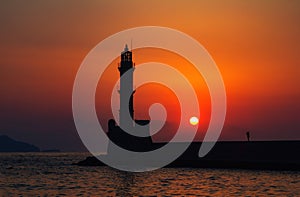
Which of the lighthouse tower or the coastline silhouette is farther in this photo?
the lighthouse tower

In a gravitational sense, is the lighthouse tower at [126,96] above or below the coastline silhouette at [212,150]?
above

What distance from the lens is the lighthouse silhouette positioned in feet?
280

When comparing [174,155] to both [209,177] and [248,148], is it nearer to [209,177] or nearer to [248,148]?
[248,148]

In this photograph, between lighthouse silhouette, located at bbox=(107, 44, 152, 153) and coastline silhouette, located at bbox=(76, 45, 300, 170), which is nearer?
coastline silhouette, located at bbox=(76, 45, 300, 170)

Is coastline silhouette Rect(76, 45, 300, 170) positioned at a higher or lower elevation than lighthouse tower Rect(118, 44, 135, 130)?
lower

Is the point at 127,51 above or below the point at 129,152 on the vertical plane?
above

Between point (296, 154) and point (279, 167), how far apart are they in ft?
27.3

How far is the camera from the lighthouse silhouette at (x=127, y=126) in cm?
8544

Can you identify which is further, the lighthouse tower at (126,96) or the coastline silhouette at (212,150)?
the lighthouse tower at (126,96)

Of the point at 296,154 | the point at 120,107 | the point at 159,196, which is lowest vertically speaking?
the point at 159,196

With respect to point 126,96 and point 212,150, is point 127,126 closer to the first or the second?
point 126,96

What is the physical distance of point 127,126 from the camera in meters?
85.7

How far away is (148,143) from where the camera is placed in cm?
8712

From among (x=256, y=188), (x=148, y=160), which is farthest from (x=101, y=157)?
(x=256, y=188)
